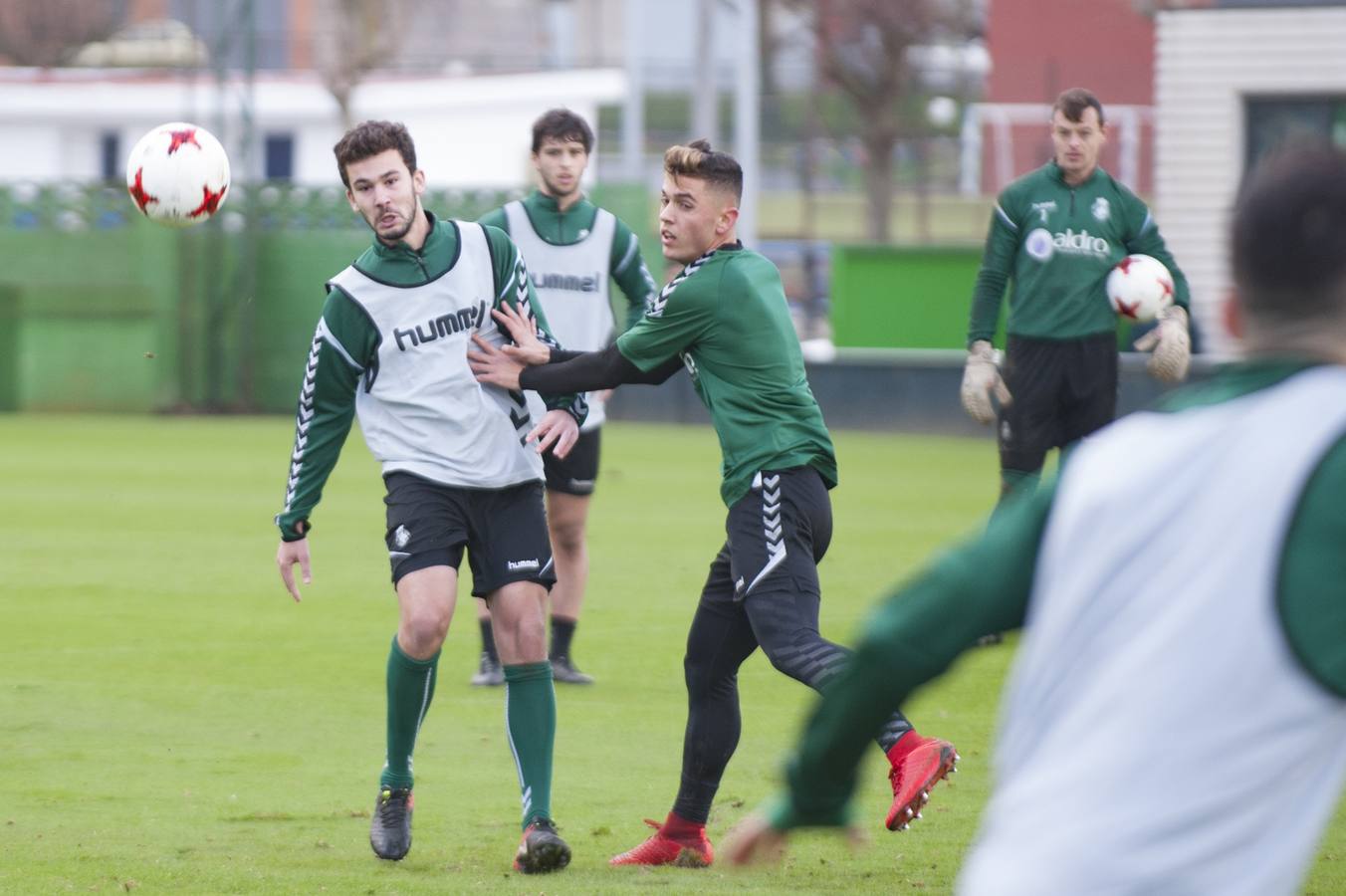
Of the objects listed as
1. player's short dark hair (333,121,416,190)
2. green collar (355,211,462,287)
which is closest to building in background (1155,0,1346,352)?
green collar (355,211,462,287)

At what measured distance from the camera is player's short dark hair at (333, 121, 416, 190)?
5.80 metres

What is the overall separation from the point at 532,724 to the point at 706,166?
1.67m

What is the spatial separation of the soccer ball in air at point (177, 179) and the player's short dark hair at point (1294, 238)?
243 inches

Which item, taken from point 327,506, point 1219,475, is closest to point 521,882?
point 1219,475

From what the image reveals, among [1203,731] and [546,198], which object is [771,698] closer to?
[546,198]

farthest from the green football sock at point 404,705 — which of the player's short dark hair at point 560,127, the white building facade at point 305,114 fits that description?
the white building facade at point 305,114

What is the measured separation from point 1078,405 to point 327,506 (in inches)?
277

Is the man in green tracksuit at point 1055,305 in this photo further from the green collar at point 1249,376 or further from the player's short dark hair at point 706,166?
the green collar at point 1249,376

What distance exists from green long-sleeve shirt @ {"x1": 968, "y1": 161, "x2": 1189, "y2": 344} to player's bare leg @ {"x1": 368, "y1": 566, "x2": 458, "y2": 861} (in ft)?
14.8

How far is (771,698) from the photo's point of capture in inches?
327

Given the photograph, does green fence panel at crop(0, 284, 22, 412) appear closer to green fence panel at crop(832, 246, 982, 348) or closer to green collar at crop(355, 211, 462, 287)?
green fence panel at crop(832, 246, 982, 348)

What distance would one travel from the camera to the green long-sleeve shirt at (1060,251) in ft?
31.7

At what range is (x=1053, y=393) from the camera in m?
9.81

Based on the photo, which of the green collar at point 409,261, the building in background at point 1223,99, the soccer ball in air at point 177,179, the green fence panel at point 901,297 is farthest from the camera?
the building in background at point 1223,99
